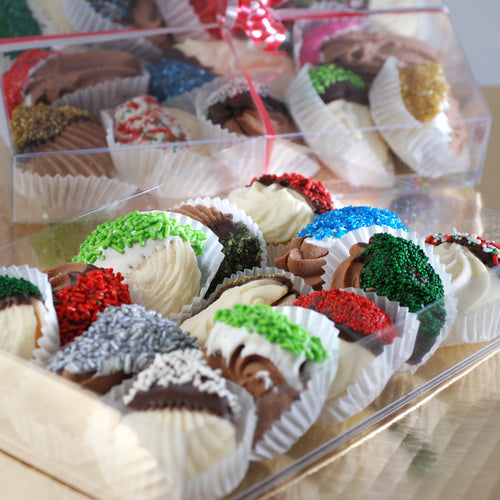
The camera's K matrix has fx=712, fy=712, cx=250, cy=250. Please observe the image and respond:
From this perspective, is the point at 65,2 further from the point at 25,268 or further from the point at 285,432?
the point at 285,432

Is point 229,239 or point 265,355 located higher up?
point 265,355

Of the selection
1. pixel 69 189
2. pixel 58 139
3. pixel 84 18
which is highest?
pixel 84 18

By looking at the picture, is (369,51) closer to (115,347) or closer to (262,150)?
(262,150)

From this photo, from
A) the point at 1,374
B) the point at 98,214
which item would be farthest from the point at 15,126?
the point at 1,374

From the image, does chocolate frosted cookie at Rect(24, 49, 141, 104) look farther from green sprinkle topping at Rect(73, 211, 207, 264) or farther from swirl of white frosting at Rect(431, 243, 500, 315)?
swirl of white frosting at Rect(431, 243, 500, 315)

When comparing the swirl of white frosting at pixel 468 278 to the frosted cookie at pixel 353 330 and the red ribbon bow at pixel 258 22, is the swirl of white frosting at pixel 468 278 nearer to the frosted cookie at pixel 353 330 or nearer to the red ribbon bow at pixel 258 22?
the frosted cookie at pixel 353 330

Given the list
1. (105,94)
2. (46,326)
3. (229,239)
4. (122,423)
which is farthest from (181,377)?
(105,94)

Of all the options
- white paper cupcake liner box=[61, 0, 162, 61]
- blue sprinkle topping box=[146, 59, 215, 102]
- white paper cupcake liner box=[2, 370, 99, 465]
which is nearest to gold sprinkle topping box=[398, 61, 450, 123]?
blue sprinkle topping box=[146, 59, 215, 102]
